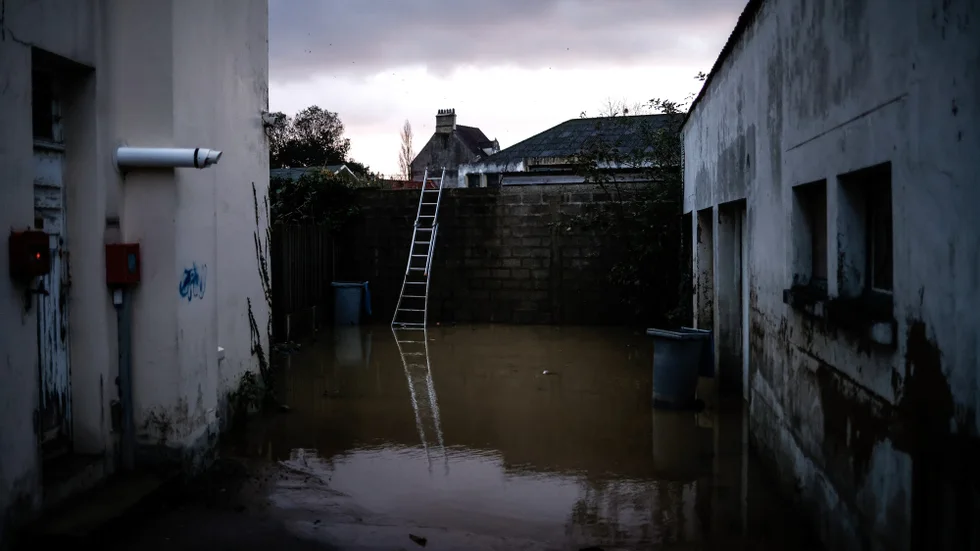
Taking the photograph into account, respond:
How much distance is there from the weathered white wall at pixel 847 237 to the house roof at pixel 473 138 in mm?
33010

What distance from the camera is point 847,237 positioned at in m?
4.04

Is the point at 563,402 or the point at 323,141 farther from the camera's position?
the point at 323,141

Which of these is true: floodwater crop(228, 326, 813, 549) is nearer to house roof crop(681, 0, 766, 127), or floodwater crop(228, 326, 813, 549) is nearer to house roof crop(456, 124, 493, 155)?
house roof crop(681, 0, 766, 127)

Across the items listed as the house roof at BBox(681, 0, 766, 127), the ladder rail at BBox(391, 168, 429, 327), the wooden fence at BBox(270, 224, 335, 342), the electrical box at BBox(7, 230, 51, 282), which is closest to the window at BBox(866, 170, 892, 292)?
the house roof at BBox(681, 0, 766, 127)

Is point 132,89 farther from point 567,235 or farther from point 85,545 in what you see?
point 567,235

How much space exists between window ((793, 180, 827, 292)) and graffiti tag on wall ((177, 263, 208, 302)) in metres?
3.72

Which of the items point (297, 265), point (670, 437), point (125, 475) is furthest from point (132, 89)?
point (297, 265)

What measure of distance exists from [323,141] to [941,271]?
44.3 m

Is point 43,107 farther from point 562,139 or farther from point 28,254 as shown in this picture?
point 562,139

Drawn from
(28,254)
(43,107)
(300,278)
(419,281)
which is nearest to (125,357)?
(28,254)

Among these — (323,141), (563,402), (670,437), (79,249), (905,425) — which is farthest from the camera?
(323,141)

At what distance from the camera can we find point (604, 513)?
484cm

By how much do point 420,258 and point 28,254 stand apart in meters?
10.4

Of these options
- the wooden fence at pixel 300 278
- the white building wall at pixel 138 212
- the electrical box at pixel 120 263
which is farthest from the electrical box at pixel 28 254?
the wooden fence at pixel 300 278
